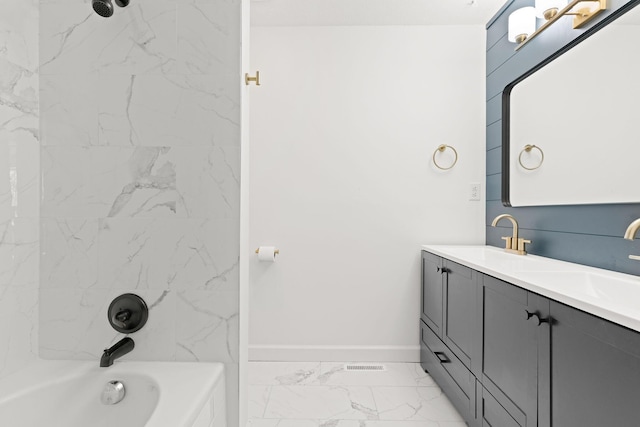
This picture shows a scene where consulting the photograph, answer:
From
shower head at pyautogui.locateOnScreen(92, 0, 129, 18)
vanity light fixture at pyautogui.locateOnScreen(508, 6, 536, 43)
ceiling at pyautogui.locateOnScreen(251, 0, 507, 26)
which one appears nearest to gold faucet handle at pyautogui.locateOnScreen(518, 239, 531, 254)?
vanity light fixture at pyautogui.locateOnScreen(508, 6, 536, 43)

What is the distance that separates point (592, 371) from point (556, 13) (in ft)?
5.37

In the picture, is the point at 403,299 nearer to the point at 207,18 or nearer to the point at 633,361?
the point at 633,361

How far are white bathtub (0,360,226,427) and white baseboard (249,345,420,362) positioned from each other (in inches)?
55.8

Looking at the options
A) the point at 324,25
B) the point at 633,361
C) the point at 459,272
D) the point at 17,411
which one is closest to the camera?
the point at 633,361

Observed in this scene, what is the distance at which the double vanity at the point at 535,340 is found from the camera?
2.90ft

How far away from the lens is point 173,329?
1281 mm

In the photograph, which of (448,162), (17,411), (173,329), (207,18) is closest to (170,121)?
Result: (207,18)

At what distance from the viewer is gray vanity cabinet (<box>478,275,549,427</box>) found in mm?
1198

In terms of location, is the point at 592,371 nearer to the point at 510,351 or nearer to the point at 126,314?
the point at 510,351

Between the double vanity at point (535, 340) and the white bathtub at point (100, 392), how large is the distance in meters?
1.05

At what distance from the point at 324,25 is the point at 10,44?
1950 millimetres

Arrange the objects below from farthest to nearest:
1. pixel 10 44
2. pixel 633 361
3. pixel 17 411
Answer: pixel 10 44 < pixel 17 411 < pixel 633 361

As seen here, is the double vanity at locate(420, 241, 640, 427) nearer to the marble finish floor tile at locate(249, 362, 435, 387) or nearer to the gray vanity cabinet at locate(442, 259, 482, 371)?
the gray vanity cabinet at locate(442, 259, 482, 371)

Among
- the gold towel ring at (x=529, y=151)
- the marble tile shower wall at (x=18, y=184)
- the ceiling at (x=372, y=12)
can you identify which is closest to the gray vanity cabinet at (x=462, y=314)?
the gold towel ring at (x=529, y=151)
